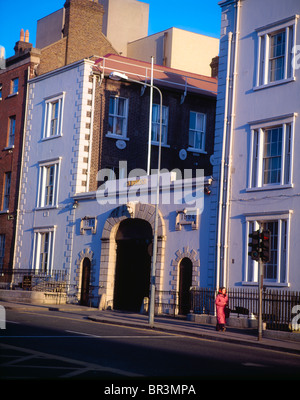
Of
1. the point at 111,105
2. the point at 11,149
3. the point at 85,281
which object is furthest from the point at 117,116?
the point at 85,281

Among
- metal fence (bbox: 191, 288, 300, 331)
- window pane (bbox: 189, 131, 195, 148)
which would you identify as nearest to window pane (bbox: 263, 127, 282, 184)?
metal fence (bbox: 191, 288, 300, 331)

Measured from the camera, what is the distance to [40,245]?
39.9m

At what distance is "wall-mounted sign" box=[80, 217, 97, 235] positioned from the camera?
35625 mm

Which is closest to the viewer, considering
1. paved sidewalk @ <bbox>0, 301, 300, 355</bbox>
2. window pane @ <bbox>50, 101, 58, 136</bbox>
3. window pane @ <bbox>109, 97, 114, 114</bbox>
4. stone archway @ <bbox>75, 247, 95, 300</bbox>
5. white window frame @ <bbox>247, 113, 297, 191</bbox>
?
paved sidewalk @ <bbox>0, 301, 300, 355</bbox>

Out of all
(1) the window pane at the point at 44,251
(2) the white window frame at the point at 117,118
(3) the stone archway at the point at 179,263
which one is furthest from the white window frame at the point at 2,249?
(3) the stone archway at the point at 179,263

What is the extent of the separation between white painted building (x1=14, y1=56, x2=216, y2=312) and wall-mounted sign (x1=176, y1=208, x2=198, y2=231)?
47mm

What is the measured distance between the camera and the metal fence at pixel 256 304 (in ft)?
79.3

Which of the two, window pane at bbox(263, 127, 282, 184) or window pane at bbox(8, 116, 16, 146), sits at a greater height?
window pane at bbox(8, 116, 16, 146)

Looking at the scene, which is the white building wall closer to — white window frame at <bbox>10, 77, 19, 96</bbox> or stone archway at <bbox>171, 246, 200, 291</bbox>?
white window frame at <bbox>10, 77, 19, 96</bbox>

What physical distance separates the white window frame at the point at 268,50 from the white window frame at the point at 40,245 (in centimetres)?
1620

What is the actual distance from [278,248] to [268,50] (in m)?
8.55

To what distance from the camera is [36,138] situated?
136 ft

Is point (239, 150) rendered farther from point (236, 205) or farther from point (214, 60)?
point (214, 60)

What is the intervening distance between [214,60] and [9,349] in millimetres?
35550
